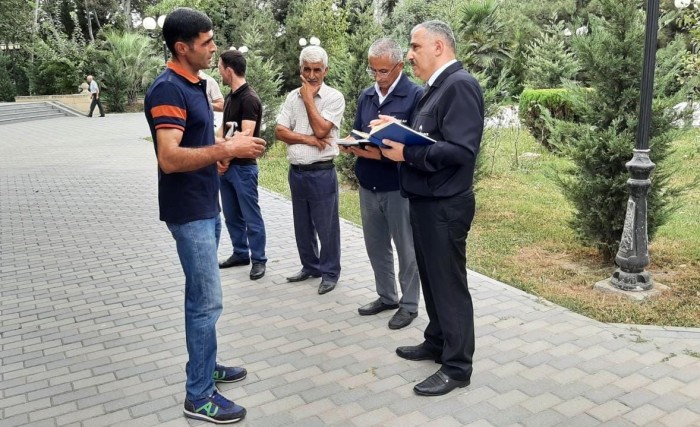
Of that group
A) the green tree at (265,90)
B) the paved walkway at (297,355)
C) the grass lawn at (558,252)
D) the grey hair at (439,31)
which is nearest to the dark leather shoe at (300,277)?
the paved walkway at (297,355)

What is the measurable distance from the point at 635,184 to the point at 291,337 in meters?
2.99

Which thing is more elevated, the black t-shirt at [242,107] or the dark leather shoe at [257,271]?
the black t-shirt at [242,107]

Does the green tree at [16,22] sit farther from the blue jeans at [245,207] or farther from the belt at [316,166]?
the belt at [316,166]

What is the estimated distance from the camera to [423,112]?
3.51 meters

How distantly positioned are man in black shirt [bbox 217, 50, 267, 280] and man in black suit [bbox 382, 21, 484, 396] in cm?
217

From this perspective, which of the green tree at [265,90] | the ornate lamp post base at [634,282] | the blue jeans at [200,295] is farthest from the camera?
the green tree at [265,90]

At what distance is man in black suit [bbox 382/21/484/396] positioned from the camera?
3.28m

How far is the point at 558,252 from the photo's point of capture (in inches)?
255

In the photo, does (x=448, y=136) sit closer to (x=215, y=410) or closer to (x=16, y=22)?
(x=215, y=410)

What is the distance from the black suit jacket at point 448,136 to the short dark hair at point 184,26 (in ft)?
4.07

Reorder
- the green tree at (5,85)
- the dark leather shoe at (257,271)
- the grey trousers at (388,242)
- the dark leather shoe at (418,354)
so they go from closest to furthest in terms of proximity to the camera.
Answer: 1. the dark leather shoe at (418,354)
2. the grey trousers at (388,242)
3. the dark leather shoe at (257,271)
4. the green tree at (5,85)

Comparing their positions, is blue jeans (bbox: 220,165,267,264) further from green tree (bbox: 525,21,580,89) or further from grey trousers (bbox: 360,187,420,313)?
green tree (bbox: 525,21,580,89)

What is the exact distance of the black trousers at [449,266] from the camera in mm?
3438

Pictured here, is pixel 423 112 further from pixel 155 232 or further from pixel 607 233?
pixel 155 232
